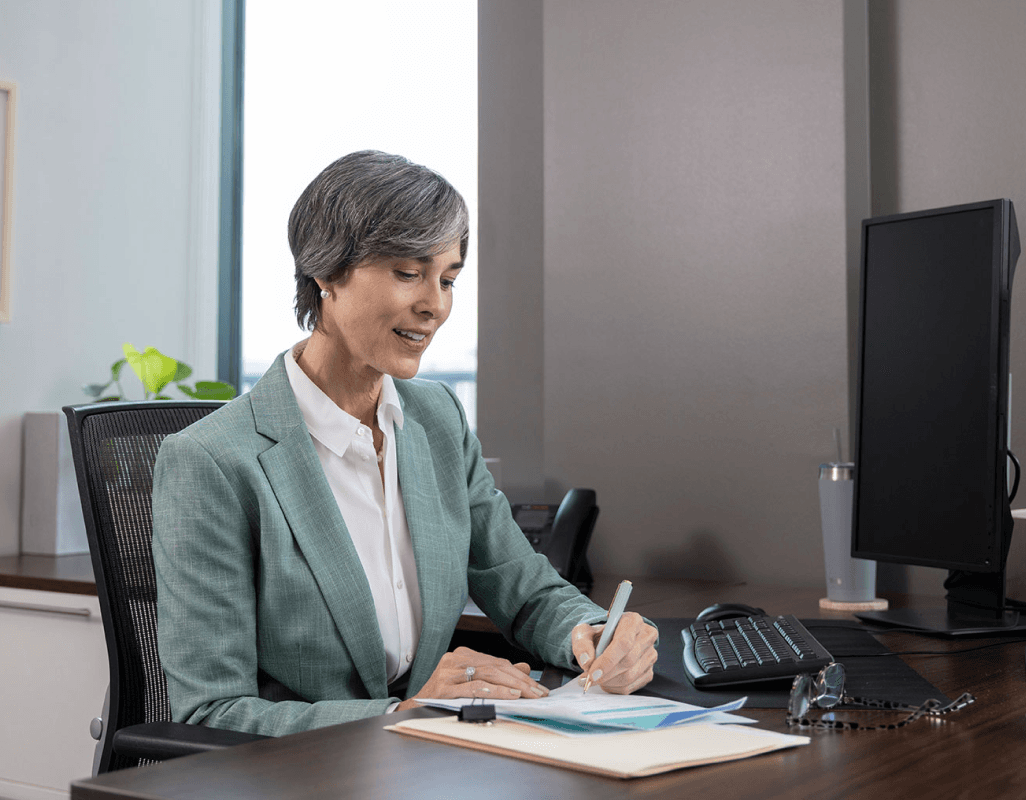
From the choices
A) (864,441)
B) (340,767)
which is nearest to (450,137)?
(864,441)

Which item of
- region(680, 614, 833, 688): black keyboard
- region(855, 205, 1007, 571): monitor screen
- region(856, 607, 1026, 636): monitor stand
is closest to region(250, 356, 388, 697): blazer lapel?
region(680, 614, 833, 688): black keyboard

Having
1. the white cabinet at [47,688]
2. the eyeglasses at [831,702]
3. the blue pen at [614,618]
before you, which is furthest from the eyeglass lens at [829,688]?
the white cabinet at [47,688]

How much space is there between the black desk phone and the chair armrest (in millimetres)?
1129

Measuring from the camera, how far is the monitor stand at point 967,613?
5.13 ft

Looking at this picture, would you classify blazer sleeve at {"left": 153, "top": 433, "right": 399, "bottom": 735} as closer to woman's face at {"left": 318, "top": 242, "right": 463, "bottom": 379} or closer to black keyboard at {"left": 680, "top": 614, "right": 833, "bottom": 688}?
woman's face at {"left": 318, "top": 242, "right": 463, "bottom": 379}

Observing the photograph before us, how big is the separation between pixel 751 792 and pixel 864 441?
3.78 ft

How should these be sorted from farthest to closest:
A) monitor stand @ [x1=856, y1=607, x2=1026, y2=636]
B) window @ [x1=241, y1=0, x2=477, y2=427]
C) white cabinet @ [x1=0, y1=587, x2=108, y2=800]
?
window @ [x1=241, y1=0, x2=477, y2=427]
white cabinet @ [x1=0, y1=587, x2=108, y2=800]
monitor stand @ [x1=856, y1=607, x2=1026, y2=636]

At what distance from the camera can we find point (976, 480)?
1628 mm

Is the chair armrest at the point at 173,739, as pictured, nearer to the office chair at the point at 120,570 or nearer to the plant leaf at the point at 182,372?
the office chair at the point at 120,570

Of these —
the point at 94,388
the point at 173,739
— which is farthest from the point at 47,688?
the point at 173,739

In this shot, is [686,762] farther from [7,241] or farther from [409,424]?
[7,241]

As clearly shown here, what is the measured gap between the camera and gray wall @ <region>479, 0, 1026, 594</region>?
84.6 inches

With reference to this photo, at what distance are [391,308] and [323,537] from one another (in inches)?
12.1

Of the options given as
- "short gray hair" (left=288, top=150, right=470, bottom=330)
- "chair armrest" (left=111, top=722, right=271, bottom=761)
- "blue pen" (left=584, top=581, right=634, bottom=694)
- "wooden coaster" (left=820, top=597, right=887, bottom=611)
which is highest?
"short gray hair" (left=288, top=150, right=470, bottom=330)
